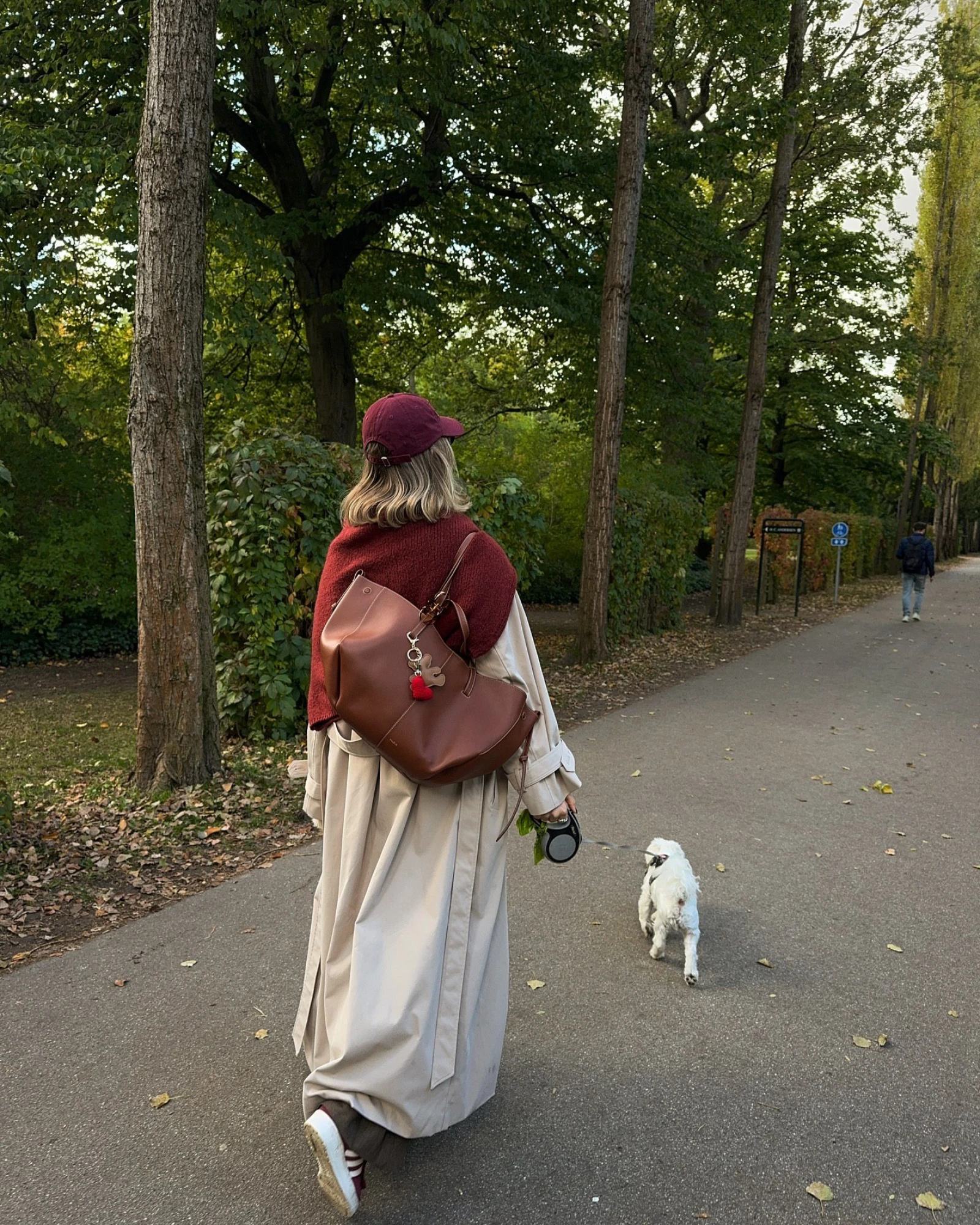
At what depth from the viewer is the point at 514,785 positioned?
2.69m

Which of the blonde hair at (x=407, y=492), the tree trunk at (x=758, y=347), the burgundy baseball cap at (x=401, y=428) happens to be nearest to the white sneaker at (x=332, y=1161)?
the blonde hair at (x=407, y=492)

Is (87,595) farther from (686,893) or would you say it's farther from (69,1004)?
(686,893)

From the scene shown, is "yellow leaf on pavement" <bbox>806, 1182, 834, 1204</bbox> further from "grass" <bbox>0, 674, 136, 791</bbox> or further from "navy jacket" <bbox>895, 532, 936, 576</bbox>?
"navy jacket" <bbox>895, 532, 936, 576</bbox>

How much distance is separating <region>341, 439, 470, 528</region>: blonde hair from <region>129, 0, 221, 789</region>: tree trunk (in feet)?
12.1

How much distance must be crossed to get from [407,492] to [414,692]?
0.56 meters

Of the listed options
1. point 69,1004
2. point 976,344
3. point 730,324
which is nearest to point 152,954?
point 69,1004

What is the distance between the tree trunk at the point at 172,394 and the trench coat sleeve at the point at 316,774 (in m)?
3.45

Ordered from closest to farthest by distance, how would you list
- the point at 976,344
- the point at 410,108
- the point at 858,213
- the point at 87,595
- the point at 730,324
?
the point at 410,108
the point at 87,595
the point at 730,324
the point at 858,213
the point at 976,344

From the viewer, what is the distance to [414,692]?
2416mm

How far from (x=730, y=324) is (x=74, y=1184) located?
54.7 ft

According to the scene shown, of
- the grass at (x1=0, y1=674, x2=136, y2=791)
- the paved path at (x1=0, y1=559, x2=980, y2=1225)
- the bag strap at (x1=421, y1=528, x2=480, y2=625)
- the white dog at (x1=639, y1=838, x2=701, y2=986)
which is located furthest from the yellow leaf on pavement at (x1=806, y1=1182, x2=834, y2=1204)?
the grass at (x1=0, y1=674, x2=136, y2=791)

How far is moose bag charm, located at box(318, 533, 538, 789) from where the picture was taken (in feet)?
7.94

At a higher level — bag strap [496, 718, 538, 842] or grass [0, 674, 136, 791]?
bag strap [496, 718, 538, 842]

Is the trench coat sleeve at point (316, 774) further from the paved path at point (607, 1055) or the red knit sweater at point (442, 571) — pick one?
the paved path at point (607, 1055)
